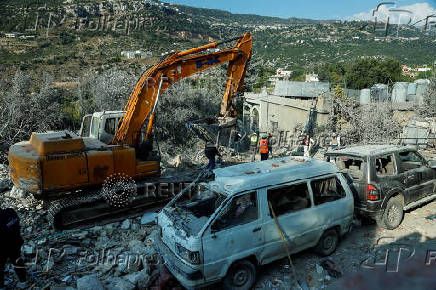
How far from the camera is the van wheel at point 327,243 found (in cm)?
568

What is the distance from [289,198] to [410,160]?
4.33 m

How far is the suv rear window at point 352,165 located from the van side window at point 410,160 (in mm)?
1157

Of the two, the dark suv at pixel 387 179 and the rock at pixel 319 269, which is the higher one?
the dark suv at pixel 387 179

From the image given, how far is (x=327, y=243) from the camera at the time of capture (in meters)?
5.79

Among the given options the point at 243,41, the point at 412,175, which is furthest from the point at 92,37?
the point at 412,175

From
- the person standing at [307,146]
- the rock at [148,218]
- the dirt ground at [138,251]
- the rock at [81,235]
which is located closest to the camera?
the dirt ground at [138,251]

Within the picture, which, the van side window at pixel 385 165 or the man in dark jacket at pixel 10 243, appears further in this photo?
the van side window at pixel 385 165

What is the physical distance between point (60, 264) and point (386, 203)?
6739 millimetres

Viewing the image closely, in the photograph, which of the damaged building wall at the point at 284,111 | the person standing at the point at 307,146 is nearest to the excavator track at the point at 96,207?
the person standing at the point at 307,146

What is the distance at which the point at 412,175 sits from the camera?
23.2ft

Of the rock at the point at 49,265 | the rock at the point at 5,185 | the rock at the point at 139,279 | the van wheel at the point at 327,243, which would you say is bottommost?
the rock at the point at 49,265

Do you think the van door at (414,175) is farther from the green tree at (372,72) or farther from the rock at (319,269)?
the green tree at (372,72)

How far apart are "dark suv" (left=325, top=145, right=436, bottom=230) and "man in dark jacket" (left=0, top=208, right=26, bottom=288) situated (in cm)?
650

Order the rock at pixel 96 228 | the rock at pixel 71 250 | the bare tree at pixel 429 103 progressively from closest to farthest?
the rock at pixel 71 250
the rock at pixel 96 228
the bare tree at pixel 429 103
